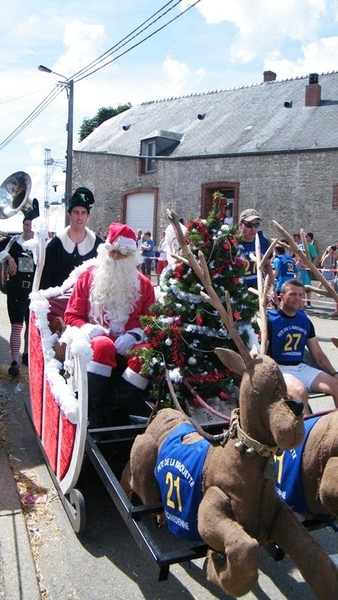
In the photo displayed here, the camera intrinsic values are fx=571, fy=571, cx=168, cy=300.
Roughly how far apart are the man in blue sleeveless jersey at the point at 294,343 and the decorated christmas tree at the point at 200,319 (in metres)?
0.45

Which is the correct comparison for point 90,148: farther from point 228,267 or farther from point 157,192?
point 228,267

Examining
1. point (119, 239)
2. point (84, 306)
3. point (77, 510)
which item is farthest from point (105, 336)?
point (77, 510)

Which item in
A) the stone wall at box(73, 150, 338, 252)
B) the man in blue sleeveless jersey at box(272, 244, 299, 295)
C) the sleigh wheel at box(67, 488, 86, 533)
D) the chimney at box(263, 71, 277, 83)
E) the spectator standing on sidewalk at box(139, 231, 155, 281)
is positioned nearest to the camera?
the sleigh wheel at box(67, 488, 86, 533)

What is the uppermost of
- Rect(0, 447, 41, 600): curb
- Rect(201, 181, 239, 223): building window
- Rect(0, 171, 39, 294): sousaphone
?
Rect(201, 181, 239, 223): building window

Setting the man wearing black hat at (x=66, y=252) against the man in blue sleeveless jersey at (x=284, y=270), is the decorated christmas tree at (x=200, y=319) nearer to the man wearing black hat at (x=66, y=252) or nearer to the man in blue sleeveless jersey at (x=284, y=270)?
the man wearing black hat at (x=66, y=252)

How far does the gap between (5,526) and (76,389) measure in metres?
0.95

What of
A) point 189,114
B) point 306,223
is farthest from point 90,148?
point 306,223

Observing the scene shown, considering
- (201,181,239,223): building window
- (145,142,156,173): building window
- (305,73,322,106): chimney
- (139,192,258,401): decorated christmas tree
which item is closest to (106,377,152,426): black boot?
(139,192,258,401): decorated christmas tree

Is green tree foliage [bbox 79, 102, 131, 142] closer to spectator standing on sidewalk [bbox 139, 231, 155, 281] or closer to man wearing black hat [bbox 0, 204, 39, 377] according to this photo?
spectator standing on sidewalk [bbox 139, 231, 155, 281]

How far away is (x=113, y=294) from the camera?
4.25m

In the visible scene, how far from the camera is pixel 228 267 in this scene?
377 centimetres

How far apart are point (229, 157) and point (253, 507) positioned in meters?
23.0

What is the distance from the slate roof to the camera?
74.7ft

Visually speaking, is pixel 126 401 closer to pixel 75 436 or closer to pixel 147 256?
pixel 75 436
